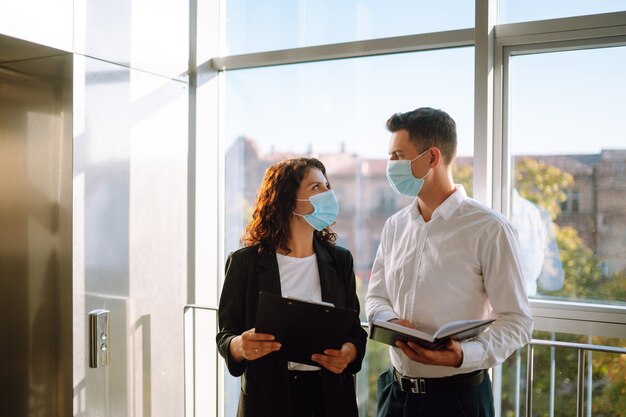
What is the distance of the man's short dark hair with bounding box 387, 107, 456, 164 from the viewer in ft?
7.49

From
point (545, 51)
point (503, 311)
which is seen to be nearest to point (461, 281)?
point (503, 311)

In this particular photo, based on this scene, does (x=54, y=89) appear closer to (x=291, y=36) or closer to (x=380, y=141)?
(x=291, y=36)

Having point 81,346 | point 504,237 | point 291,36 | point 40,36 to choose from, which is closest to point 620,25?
point 504,237

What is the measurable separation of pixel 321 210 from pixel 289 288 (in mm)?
299

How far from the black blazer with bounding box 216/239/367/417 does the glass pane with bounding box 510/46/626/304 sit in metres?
1.01

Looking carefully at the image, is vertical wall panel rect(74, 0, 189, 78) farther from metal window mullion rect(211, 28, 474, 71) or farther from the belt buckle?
Result: the belt buckle

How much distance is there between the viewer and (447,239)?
7.20ft

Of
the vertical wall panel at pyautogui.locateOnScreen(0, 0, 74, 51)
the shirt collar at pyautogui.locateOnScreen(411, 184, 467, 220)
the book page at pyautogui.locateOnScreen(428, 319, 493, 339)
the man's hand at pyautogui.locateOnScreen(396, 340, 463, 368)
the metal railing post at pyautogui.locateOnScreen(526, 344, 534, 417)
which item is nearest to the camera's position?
the book page at pyautogui.locateOnScreen(428, 319, 493, 339)

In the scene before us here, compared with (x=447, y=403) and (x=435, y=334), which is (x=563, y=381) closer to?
(x=447, y=403)

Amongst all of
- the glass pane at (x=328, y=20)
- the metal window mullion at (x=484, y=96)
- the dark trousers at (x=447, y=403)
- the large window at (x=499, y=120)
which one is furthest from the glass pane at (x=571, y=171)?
the dark trousers at (x=447, y=403)

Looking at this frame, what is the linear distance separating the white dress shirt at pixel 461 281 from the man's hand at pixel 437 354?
0.03 m

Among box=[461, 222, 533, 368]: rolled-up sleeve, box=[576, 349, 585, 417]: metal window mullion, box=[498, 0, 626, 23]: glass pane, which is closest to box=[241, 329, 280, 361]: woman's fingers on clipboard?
box=[461, 222, 533, 368]: rolled-up sleeve

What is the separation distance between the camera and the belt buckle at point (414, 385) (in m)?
2.15

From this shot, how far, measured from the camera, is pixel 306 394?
216cm
